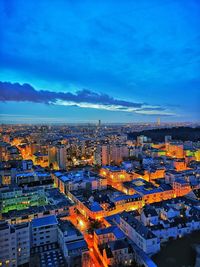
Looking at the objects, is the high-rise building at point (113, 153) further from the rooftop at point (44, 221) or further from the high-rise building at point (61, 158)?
the rooftop at point (44, 221)

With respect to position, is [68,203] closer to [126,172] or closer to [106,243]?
[106,243]

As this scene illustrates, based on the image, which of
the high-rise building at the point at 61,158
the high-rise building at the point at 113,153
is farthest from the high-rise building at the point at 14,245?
the high-rise building at the point at 113,153

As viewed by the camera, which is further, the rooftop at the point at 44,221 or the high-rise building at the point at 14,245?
the rooftop at the point at 44,221

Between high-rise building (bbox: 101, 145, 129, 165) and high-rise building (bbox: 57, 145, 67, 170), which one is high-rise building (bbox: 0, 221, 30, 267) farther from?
high-rise building (bbox: 101, 145, 129, 165)

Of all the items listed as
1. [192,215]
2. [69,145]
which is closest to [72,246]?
[192,215]

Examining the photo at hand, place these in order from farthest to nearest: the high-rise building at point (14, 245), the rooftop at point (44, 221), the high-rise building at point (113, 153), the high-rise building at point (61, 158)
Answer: the high-rise building at point (113, 153), the high-rise building at point (61, 158), the rooftop at point (44, 221), the high-rise building at point (14, 245)

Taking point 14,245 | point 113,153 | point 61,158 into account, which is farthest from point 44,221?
point 113,153

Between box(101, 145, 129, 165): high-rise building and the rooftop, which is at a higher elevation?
box(101, 145, 129, 165): high-rise building

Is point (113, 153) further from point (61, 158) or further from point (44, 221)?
point (44, 221)

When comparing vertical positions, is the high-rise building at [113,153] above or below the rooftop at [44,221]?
above

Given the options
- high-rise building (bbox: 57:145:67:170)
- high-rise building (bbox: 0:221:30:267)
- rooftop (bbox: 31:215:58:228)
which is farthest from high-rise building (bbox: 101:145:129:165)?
high-rise building (bbox: 0:221:30:267)

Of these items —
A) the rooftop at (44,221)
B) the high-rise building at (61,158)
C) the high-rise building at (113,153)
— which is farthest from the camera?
the high-rise building at (113,153)
